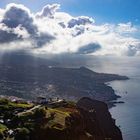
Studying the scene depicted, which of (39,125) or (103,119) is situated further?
(103,119)

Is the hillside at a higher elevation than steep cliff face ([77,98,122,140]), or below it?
higher

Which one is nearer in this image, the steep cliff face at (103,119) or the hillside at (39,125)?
the hillside at (39,125)

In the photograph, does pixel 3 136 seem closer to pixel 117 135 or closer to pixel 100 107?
pixel 117 135

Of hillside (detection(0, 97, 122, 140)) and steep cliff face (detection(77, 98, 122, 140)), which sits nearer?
hillside (detection(0, 97, 122, 140))

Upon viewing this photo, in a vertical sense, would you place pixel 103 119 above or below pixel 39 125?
below

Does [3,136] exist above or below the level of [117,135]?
above

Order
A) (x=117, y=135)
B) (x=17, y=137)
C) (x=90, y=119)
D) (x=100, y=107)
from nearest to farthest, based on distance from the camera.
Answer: (x=17, y=137), (x=90, y=119), (x=117, y=135), (x=100, y=107)

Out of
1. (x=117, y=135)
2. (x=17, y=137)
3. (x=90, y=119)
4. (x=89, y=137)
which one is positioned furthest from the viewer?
(x=117, y=135)

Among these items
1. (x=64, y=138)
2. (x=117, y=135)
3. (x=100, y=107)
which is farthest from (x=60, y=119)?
(x=100, y=107)

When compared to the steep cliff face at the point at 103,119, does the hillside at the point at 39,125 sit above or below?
above

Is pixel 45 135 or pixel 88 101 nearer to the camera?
pixel 45 135
